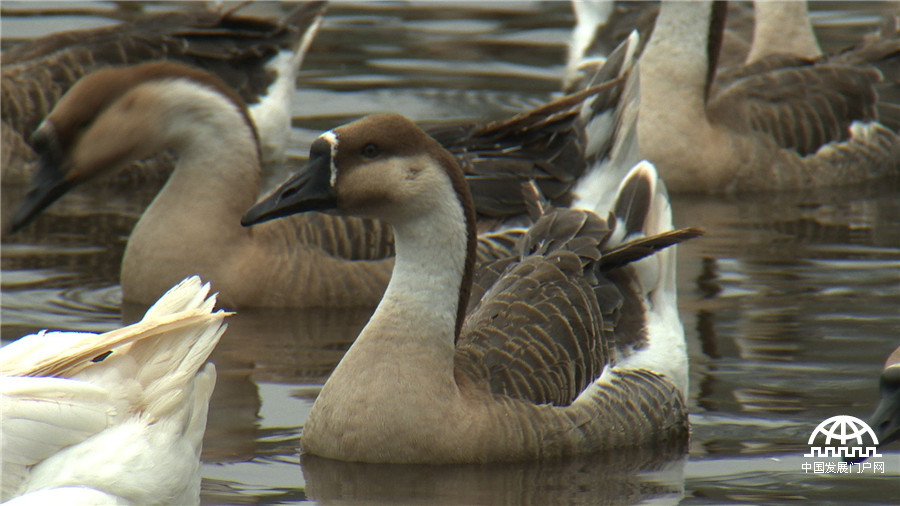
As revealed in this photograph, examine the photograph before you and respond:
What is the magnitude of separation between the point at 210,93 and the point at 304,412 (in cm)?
256

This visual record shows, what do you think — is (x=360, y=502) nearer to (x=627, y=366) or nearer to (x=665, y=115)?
(x=627, y=366)

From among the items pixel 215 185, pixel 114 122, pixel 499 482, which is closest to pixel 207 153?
pixel 215 185

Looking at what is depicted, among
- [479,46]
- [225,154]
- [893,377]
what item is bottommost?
[479,46]

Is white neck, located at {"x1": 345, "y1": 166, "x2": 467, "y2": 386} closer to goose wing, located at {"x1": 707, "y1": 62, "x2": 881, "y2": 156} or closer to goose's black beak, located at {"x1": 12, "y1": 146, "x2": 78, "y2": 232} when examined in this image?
goose's black beak, located at {"x1": 12, "y1": 146, "x2": 78, "y2": 232}

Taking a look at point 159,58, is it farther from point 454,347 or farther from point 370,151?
point 454,347

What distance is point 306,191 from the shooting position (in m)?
6.44

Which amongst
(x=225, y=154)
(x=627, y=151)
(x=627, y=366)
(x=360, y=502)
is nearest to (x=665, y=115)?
(x=627, y=151)

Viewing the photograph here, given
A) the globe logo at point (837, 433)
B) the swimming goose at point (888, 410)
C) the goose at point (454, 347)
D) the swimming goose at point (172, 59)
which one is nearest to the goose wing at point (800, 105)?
the swimming goose at point (172, 59)

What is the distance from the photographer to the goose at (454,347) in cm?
628

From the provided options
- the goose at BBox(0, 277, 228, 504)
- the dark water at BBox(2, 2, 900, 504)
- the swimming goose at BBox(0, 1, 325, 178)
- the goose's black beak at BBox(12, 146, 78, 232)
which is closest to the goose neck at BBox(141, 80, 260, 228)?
the goose's black beak at BBox(12, 146, 78, 232)

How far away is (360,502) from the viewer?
5988 millimetres

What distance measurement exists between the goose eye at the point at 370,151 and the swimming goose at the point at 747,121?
513cm

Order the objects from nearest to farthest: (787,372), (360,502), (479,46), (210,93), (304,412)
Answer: (360,502) < (304,412) < (787,372) < (210,93) < (479,46)

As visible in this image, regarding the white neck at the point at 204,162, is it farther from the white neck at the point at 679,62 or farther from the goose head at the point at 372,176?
the white neck at the point at 679,62
